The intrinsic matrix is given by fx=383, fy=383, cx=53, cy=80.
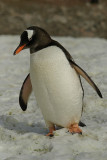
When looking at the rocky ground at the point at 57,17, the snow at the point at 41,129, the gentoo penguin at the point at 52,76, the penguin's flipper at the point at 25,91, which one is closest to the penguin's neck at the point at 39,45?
the gentoo penguin at the point at 52,76

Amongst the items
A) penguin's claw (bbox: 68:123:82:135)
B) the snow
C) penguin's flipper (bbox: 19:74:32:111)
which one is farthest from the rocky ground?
penguin's claw (bbox: 68:123:82:135)

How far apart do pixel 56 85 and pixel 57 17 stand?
38.7 feet

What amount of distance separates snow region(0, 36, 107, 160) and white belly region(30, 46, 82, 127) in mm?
263

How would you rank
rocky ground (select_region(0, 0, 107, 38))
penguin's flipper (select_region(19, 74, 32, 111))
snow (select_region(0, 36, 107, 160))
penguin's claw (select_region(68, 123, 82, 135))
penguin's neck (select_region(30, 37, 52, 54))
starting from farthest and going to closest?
rocky ground (select_region(0, 0, 107, 38)) → penguin's flipper (select_region(19, 74, 32, 111)) → penguin's claw (select_region(68, 123, 82, 135)) → penguin's neck (select_region(30, 37, 52, 54)) → snow (select_region(0, 36, 107, 160))

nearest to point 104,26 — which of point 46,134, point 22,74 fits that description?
point 22,74

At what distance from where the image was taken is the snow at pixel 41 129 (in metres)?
4.14

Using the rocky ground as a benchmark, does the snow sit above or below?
above

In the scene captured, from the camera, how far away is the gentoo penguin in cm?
419

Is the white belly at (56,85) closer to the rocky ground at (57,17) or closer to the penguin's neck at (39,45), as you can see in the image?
the penguin's neck at (39,45)

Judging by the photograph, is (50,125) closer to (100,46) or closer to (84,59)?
(84,59)

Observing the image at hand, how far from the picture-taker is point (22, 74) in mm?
7895

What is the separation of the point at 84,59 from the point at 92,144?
471cm

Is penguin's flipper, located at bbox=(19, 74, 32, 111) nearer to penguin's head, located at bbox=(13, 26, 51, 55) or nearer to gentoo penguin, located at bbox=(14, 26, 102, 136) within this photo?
gentoo penguin, located at bbox=(14, 26, 102, 136)

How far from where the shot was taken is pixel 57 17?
15750mm
